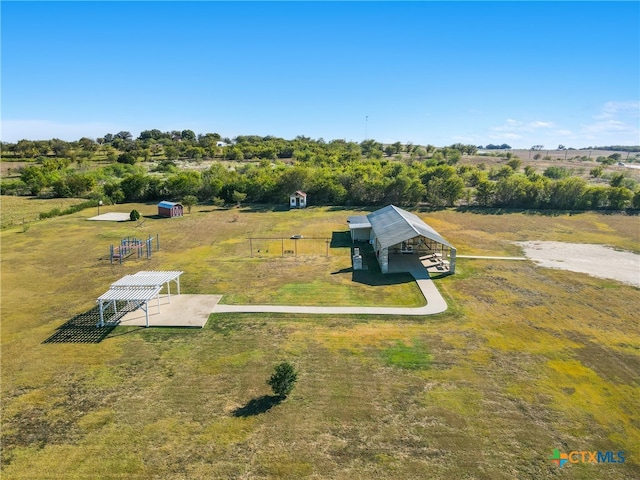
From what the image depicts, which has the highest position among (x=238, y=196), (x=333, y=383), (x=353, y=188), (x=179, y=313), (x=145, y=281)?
(x=353, y=188)

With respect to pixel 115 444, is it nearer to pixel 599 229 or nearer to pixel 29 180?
pixel 599 229

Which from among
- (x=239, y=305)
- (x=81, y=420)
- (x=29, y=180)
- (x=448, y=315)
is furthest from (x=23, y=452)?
(x=29, y=180)

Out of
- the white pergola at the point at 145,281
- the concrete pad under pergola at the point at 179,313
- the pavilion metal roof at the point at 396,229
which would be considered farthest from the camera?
the pavilion metal roof at the point at 396,229

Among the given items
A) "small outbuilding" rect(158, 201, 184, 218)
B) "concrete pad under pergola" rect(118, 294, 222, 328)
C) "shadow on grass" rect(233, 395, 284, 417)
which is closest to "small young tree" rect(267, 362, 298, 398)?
"shadow on grass" rect(233, 395, 284, 417)

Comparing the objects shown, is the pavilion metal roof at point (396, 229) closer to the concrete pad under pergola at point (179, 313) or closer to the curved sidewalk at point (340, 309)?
the curved sidewalk at point (340, 309)

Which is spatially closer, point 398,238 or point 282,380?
point 282,380

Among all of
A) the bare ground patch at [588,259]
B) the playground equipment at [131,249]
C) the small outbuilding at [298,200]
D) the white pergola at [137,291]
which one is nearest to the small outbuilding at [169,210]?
the playground equipment at [131,249]

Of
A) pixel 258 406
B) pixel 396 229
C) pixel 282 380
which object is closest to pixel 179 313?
pixel 258 406

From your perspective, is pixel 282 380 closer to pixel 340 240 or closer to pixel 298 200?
pixel 340 240
